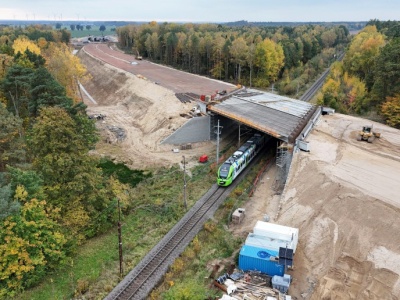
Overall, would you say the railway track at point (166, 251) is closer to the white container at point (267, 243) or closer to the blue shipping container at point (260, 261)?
the blue shipping container at point (260, 261)

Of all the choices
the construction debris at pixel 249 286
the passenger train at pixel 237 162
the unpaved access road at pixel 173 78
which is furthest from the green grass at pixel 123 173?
the unpaved access road at pixel 173 78

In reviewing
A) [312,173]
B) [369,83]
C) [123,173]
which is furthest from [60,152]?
[369,83]

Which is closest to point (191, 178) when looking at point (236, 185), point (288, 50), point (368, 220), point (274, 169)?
point (236, 185)

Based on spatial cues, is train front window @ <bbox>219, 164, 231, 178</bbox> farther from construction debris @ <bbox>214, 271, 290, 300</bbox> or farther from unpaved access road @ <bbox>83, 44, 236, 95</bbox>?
unpaved access road @ <bbox>83, 44, 236, 95</bbox>

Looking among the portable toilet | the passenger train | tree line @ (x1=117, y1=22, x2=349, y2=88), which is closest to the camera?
the portable toilet

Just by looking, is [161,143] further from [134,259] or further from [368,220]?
[368,220]

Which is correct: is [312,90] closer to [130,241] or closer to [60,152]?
[130,241]

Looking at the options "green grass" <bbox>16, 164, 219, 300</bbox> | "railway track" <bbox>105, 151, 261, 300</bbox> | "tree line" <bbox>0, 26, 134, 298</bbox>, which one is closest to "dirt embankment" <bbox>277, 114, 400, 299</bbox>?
"railway track" <bbox>105, 151, 261, 300</bbox>
